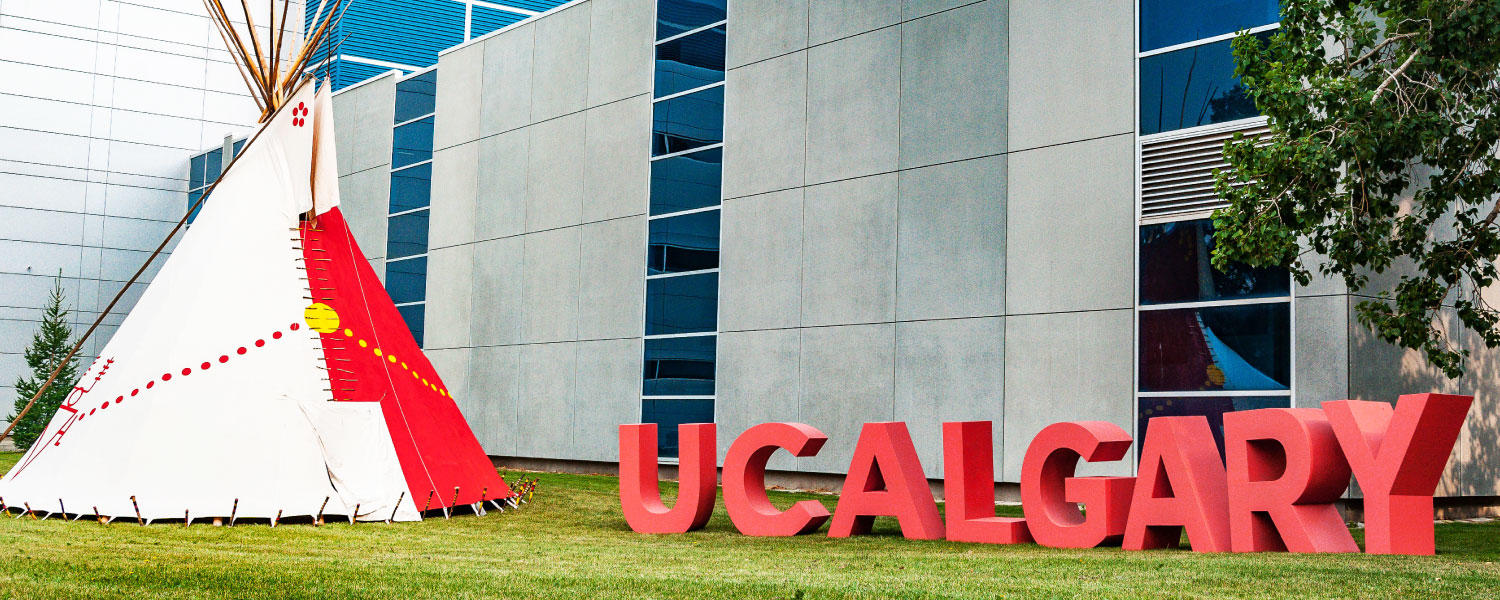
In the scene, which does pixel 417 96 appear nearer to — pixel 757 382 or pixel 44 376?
pixel 757 382

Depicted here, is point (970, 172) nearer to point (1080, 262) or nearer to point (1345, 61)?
point (1080, 262)

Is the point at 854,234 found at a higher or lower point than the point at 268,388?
higher

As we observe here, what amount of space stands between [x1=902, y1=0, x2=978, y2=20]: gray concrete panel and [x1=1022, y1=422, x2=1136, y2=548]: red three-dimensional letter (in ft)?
32.1

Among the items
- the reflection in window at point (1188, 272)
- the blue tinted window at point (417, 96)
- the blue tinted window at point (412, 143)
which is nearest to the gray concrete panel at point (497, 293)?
the blue tinted window at point (412, 143)

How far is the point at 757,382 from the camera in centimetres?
2145

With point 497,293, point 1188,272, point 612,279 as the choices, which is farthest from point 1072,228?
point 497,293

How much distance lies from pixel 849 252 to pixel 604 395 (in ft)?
21.4

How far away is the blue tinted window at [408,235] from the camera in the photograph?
29375mm

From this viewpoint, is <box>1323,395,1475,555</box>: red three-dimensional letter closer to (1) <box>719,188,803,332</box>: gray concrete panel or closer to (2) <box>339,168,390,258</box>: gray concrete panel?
(1) <box>719,188,803,332</box>: gray concrete panel

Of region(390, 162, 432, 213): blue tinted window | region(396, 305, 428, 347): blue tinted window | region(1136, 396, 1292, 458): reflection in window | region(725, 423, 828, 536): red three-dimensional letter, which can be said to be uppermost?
region(390, 162, 432, 213): blue tinted window

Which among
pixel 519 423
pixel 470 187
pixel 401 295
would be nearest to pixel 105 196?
pixel 401 295

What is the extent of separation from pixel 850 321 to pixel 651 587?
40.5ft

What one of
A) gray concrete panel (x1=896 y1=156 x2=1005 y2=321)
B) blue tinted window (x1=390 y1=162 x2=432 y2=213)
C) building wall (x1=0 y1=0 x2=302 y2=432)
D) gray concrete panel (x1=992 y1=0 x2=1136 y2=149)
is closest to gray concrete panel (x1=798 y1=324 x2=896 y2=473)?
gray concrete panel (x1=896 y1=156 x2=1005 y2=321)

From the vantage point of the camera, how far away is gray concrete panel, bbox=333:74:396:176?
3044 cm
